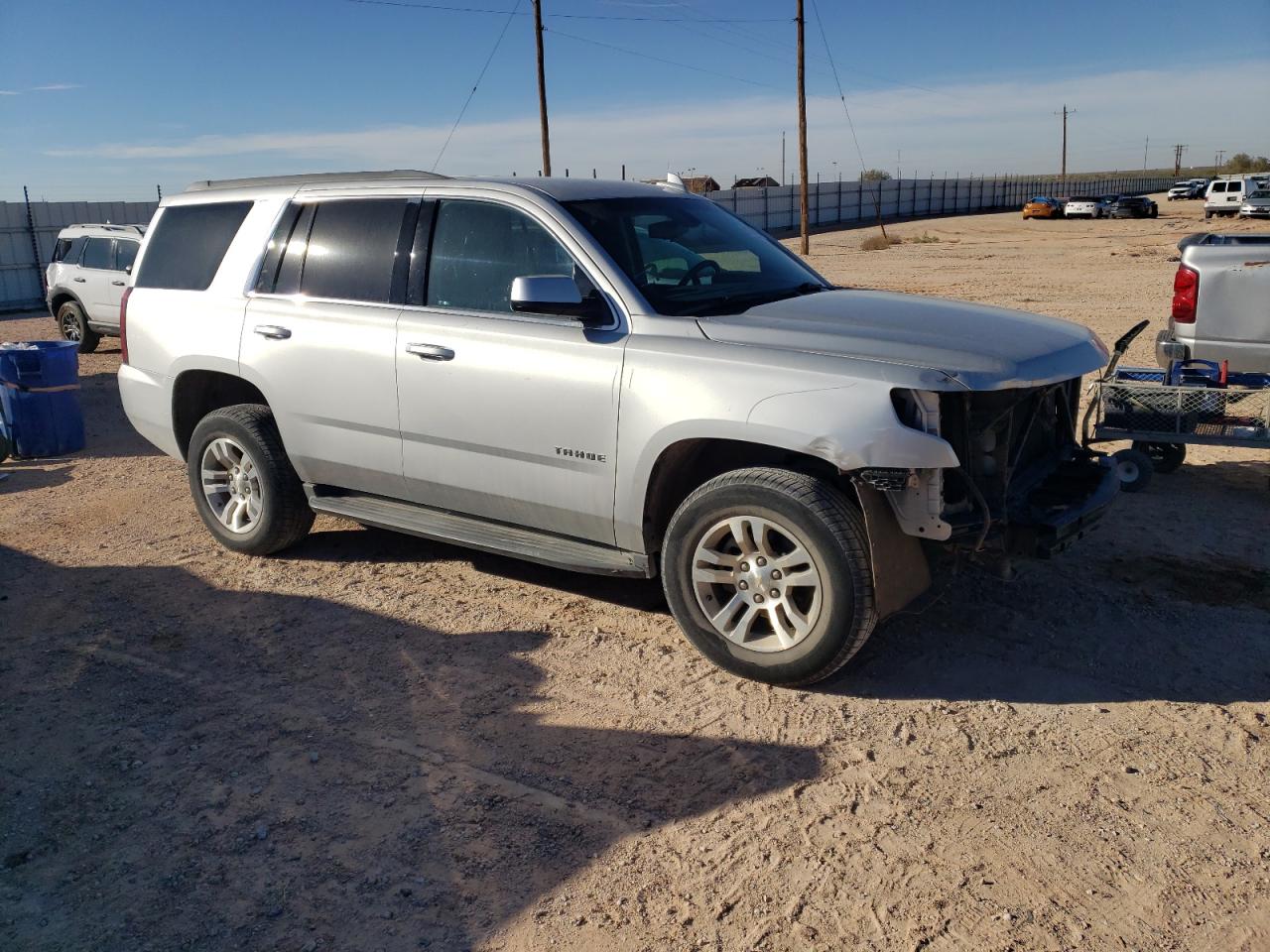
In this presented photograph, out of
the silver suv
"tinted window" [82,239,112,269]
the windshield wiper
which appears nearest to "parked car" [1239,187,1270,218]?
"tinted window" [82,239,112,269]

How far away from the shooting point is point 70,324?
1656 cm

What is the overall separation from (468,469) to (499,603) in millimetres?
772

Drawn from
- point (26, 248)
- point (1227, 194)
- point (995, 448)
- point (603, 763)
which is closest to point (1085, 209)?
point (1227, 194)

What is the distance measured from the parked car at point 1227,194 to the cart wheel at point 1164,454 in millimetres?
45452

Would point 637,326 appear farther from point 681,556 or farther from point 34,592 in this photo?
point 34,592

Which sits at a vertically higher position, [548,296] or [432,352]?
[548,296]

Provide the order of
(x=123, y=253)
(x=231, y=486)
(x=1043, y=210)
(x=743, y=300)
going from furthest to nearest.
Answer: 1. (x=1043, y=210)
2. (x=123, y=253)
3. (x=231, y=486)
4. (x=743, y=300)

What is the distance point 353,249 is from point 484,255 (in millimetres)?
862

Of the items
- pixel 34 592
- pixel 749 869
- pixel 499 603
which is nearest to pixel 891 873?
pixel 749 869

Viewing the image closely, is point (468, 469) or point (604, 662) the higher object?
point (468, 469)

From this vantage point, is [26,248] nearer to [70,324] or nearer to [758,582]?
[70,324]

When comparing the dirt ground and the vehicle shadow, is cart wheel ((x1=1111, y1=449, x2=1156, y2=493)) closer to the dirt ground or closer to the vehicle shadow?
the dirt ground

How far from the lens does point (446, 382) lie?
5180 mm

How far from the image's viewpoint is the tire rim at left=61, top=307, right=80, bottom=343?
16375 millimetres
